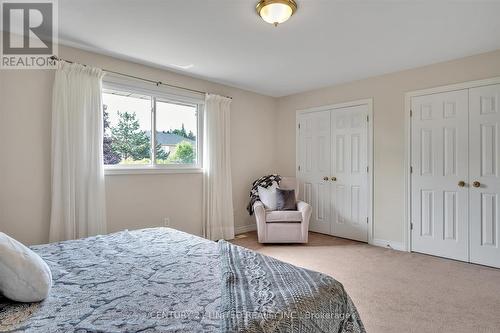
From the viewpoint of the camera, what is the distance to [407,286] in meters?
2.62

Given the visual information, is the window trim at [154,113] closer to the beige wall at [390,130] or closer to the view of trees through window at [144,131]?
the view of trees through window at [144,131]

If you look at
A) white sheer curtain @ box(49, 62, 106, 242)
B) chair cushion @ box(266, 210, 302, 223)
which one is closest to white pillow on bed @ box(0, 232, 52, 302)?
white sheer curtain @ box(49, 62, 106, 242)

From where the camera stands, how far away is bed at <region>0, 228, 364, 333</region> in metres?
1.02

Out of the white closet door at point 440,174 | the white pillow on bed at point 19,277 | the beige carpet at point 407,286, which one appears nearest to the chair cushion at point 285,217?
the beige carpet at point 407,286

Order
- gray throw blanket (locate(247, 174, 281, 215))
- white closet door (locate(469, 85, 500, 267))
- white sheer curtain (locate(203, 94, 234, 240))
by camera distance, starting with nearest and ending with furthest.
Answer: white closet door (locate(469, 85, 500, 267)), white sheer curtain (locate(203, 94, 234, 240)), gray throw blanket (locate(247, 174, 281, 215))

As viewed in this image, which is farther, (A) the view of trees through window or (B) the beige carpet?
(A) the view of trees through window

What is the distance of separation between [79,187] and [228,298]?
2505mm

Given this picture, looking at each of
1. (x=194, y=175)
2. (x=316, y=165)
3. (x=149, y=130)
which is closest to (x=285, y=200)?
(x=316, y=165)

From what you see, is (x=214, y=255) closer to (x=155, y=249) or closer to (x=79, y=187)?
(x=155, y=249)

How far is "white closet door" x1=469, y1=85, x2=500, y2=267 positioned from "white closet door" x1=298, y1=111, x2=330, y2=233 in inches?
74.8

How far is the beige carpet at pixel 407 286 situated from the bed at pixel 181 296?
3.22 feet

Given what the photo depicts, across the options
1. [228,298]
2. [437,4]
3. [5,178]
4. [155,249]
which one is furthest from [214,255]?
[437,4]

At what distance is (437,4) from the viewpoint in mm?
2227

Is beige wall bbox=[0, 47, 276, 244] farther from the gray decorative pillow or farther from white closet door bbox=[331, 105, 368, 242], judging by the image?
white closet door bbox=[331, 105, 368, 242]
